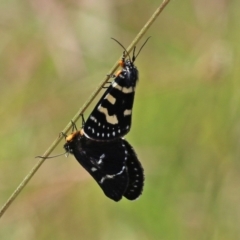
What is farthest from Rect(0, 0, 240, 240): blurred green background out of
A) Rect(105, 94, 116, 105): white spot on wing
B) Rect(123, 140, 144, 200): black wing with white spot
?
Rect(105, 94, 116, 105): white spot on wing

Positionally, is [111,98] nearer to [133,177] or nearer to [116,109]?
[116,109]

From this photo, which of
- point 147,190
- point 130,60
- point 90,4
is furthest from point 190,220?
point 90,4

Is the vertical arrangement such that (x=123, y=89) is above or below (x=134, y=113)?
below

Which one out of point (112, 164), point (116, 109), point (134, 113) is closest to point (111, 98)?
point (116, 109)

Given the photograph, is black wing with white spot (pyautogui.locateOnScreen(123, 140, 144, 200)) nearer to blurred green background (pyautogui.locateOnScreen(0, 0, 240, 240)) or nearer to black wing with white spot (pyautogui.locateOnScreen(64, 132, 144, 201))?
black wing with white spot (pyautogui.locateOnScreen(64, 132, 144, 201))

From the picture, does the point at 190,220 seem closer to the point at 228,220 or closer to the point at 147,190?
the point at 228,220

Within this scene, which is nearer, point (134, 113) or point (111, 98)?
point (111, 98)

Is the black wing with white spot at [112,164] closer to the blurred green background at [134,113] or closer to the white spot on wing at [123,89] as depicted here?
the white spot on wing at [123,89]
